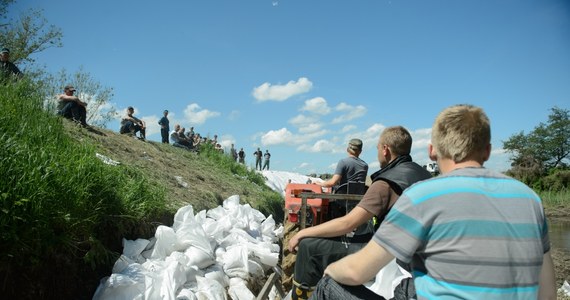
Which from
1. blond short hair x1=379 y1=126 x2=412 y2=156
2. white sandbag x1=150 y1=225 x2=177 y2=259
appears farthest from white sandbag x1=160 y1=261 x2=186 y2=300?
blond short hair x1=379 y1=126 x2=412 y2=156

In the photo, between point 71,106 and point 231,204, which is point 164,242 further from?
point 71,106

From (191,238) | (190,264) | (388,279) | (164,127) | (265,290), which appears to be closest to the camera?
(265,290)

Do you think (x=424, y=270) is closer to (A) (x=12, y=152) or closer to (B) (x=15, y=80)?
(A) (x=12, y=152)

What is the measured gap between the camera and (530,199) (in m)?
1.46

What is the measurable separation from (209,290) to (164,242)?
67 centimetres

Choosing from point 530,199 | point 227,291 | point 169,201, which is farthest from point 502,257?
point 169,201

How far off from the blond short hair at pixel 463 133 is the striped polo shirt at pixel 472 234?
0.11m

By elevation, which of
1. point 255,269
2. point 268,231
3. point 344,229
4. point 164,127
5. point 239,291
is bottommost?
point 239,291

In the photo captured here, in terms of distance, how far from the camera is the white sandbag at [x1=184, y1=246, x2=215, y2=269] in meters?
3.61

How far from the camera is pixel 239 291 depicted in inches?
143

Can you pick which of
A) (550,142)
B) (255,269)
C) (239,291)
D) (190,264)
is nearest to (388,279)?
(239,291)

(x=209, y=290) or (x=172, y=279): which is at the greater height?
(x=172, y=279)

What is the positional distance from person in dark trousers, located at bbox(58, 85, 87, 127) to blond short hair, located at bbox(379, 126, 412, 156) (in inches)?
241

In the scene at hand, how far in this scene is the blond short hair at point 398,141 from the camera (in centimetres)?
285
